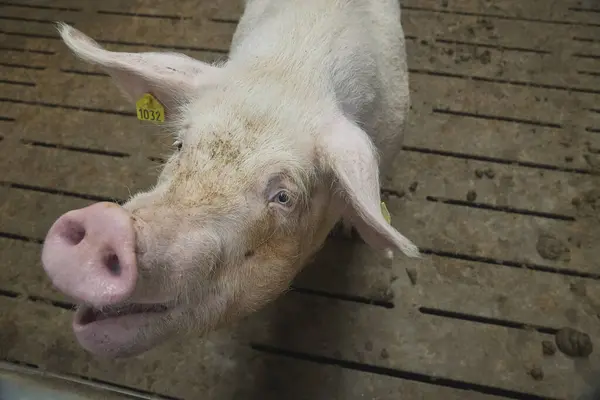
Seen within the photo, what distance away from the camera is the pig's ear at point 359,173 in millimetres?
1403

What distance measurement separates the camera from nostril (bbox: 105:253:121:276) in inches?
46.8

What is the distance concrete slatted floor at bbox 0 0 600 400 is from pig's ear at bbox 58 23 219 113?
117cm

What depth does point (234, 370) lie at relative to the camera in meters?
2.28

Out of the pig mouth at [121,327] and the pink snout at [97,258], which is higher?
the pink snout at [97,258]

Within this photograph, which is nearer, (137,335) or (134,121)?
(137,335)

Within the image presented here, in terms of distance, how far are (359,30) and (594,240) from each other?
160cm

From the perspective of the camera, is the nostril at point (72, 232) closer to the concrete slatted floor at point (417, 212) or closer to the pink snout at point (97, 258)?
the pink snout at point (97, 258)

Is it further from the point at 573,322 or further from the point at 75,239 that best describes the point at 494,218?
the point at 75,239

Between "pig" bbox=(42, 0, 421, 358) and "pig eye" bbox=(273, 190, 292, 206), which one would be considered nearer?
"pig" bbox=(42, 0, 421, 358)

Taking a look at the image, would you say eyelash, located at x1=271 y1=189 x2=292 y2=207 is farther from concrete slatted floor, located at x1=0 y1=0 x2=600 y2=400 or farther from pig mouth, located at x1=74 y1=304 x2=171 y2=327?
concrete slatted floor, located at x1=0 y1=0 x2=600 y2=400

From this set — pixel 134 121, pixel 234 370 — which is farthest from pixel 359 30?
pixel 134 121

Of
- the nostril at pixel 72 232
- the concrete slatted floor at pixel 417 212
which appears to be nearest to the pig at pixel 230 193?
the nostril at pixel 72 232

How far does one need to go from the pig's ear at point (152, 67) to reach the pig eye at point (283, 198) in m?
0.47

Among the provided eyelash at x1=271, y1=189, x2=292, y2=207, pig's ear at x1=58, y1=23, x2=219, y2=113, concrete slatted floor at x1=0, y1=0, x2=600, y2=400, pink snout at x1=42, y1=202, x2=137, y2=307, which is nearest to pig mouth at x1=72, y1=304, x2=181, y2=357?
pink snout at x1=42, y1=202, x2=137, y2=307
